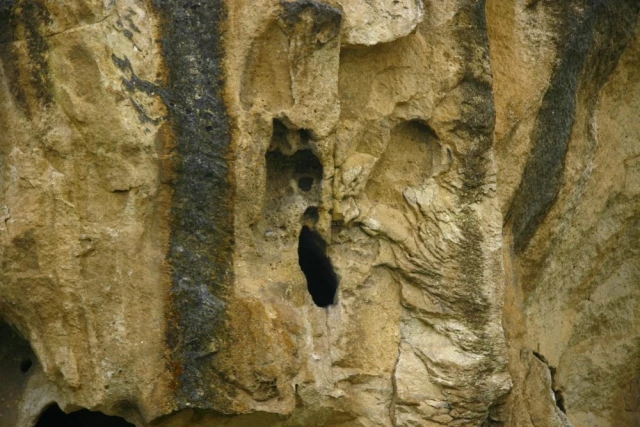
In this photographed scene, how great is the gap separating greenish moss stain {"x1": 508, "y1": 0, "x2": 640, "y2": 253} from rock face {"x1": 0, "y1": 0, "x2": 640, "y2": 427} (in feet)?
0.03

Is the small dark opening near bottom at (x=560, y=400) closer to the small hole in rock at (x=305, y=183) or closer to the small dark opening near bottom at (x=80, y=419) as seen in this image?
the small hole in rock at (x=305, y=183)

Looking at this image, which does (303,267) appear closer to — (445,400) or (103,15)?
(445,400)

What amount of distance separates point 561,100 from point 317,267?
1238 millimetres

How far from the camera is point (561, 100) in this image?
4.81 m

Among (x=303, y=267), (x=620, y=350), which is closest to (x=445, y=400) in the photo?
(x=303, y=267)

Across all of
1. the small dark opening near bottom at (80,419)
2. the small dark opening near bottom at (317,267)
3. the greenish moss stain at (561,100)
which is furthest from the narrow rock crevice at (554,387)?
the small dark opening near bottom at (80,419)

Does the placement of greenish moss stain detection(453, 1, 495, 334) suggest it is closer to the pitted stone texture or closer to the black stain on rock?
the pitted stone texture

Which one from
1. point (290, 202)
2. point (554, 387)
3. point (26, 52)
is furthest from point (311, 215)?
point (554, 387)

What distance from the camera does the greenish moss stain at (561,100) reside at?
473 cm

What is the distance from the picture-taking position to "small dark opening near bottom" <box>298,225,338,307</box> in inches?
175

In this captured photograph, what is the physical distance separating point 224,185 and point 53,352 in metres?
0.85

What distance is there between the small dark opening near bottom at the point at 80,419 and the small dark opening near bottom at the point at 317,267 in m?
0.96

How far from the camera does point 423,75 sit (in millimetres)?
4379

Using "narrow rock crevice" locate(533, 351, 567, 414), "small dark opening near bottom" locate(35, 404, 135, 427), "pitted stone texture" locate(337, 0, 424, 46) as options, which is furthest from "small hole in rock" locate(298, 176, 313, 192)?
"narrow rock crevice" locate(533, 351, 567, 414)
